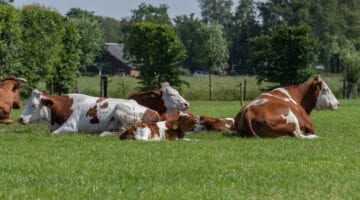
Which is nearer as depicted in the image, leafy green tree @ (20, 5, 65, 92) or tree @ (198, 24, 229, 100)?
leafy green tree @ (20, 5, 65, 92)

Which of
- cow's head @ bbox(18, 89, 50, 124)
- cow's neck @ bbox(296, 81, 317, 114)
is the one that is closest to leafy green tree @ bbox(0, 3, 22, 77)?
cow's head @ bbox(18, 89, 50, 124)

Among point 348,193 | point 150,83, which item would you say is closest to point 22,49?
point 150,83

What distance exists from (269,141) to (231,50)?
100552 mm

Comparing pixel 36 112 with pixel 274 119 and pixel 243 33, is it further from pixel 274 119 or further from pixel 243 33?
pixel 243 33

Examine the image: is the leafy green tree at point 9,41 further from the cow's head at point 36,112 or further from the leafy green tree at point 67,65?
the cow's head at point 36,112

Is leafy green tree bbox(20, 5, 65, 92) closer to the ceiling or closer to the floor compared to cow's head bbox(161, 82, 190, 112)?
closer to the ceiling

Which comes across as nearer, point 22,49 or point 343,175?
point 343,175

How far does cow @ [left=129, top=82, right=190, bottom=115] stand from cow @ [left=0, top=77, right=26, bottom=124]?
4.06m

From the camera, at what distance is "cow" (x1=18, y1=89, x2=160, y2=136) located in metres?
16.0

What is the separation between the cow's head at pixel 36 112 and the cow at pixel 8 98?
3.29 meters

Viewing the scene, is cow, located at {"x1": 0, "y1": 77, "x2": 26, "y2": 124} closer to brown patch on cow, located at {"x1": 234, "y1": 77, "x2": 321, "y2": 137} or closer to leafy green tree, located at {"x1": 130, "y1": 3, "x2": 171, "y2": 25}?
brown patch on cow, located at {"x1": 234, "y1": 77, "x2": 321, "y2": 137}

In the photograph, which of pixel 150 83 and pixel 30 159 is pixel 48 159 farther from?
pixel 150 83

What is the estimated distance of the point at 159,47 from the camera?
4403 cm

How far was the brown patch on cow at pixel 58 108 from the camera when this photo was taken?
16.5 m
